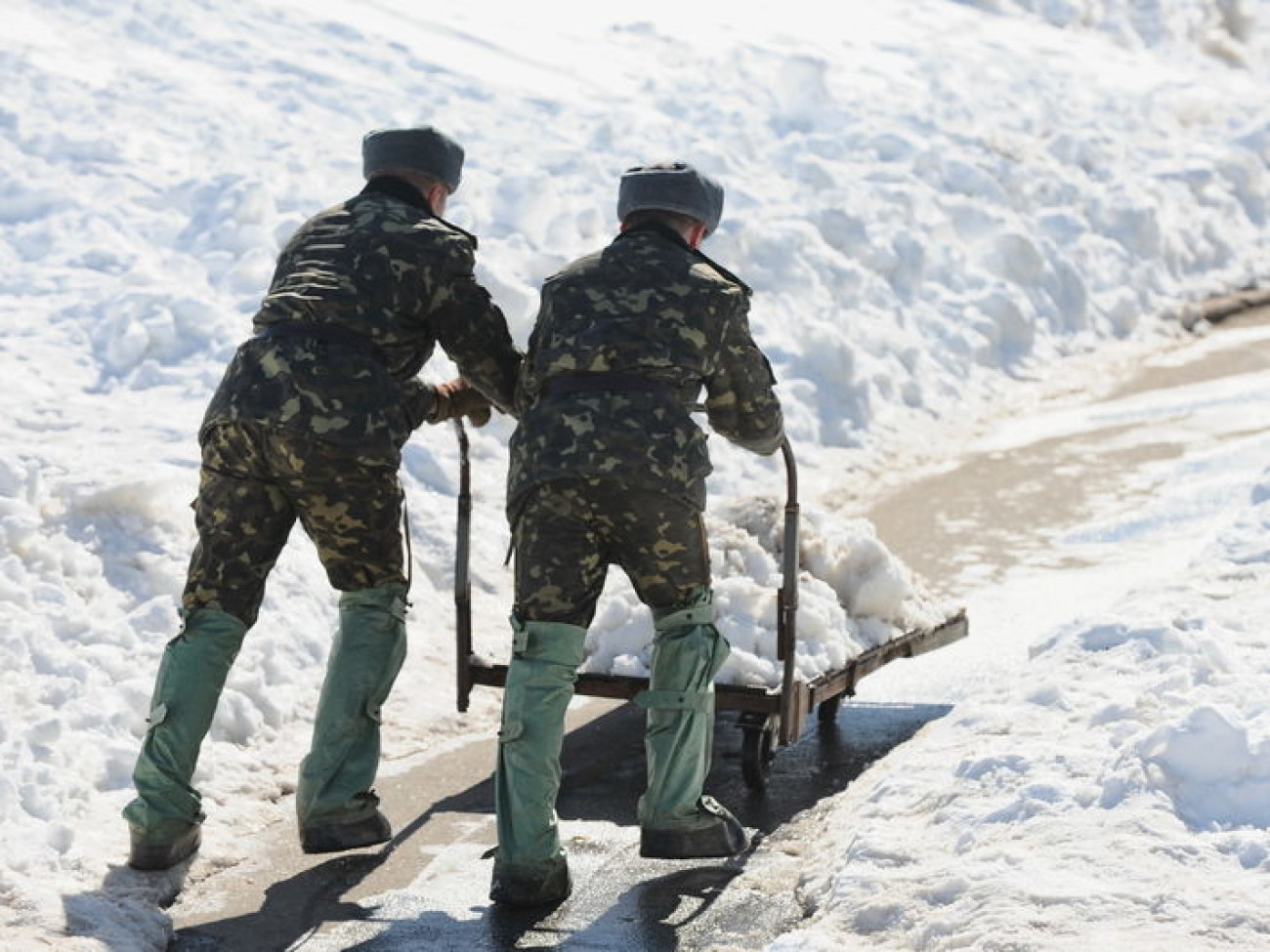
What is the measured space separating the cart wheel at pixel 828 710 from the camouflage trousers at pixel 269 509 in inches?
80.0

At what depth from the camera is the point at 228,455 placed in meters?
5.23

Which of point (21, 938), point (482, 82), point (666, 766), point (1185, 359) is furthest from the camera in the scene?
point (482, 82)

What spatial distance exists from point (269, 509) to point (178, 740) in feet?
2.17

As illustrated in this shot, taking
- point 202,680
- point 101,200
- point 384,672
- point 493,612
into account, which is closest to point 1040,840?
point 384,672

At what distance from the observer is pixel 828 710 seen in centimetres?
682

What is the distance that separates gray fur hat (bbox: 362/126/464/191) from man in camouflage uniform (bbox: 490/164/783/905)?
572 mm

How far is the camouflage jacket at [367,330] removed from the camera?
512 cm

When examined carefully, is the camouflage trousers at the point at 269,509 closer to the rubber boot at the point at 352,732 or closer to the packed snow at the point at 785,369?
the rubber boot at the point at 352,732

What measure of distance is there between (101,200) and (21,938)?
307 inches

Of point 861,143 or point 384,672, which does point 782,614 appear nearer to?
point 384,672

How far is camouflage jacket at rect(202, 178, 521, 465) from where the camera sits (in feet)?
16.8

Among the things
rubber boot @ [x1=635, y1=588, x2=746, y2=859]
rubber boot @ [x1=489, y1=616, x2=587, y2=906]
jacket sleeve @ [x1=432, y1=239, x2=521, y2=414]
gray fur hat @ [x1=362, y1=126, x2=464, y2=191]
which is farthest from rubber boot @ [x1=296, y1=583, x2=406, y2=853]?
gray fur hat @ [x1=362, y1=126, x2=464, y2=191]

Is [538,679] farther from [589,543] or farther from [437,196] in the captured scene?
[437,196]

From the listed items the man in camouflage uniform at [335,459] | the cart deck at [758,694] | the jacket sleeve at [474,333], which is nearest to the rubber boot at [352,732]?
the man in camouflage uniform at [335,459]
